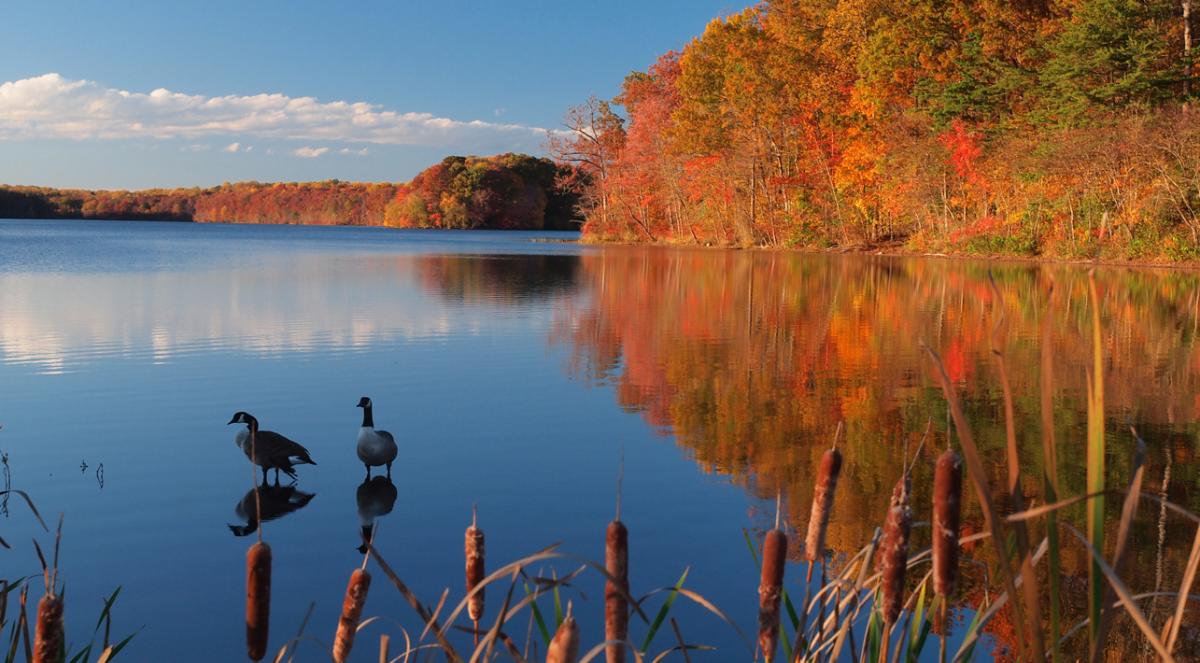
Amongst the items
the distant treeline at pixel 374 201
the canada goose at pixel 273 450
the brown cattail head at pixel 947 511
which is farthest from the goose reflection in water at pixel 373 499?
the distant treeline at pixel 374 201

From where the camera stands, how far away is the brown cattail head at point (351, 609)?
1.47 metres

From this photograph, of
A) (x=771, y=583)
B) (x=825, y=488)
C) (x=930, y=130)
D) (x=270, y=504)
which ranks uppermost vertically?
(x=930, y=130)

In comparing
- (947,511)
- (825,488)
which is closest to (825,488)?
(825,488)

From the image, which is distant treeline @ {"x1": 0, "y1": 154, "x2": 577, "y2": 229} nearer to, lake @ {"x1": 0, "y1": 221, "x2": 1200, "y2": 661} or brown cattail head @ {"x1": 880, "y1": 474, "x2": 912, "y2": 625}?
lake @ {"x1": 0, "y1": 221, "x2": 1200, "y2": 661}

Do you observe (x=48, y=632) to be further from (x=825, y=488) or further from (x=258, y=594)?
(x=825, y=488)

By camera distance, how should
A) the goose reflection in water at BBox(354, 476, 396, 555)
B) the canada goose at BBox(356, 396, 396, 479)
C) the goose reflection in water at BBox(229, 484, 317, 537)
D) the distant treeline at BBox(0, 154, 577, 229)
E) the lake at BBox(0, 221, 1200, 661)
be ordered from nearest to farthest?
1. the lake at BBox(0, 221, 1200, 661)
2. the goose reflection in water at BBox(229, 484, 317, 537)
3. the goose reflection in water at BBox(354, 476, 396, 555)
4. the canada goose at BBox(356, 396, 396, 479)
5. the distant treeline at BBox(0, 154, 577, 229)

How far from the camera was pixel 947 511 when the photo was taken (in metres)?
1.36

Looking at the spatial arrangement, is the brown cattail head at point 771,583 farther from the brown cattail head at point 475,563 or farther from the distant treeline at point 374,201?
the distant treeline at point 374,201

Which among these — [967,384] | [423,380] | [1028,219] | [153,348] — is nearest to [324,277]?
[153,348]

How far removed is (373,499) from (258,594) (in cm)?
596

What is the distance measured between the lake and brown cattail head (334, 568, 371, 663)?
0.62 meters

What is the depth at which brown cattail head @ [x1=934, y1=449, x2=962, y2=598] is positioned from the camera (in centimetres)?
136

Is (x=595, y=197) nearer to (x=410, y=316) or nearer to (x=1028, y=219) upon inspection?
(x=1028, y=219)

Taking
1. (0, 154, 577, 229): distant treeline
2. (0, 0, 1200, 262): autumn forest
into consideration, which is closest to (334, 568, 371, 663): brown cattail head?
(0, 0, 1200, 262): autumn forest
